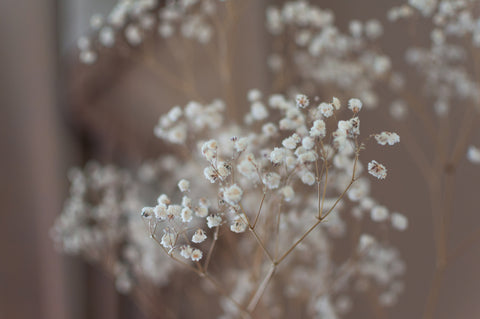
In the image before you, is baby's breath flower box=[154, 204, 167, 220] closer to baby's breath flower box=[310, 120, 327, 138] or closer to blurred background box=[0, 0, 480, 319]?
baby's breath flower box=[310, 120, 327, 138]

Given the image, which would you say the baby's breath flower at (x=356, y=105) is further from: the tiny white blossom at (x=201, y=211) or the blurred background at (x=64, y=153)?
the blurred background at (x=64, y=153)

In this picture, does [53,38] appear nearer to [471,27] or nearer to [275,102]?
[275,102]

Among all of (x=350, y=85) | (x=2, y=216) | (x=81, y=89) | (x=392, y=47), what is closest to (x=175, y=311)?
(x=2, y=216)

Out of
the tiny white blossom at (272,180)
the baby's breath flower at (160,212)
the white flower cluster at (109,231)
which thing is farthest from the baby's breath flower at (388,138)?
the white flower cluster at (109,231)

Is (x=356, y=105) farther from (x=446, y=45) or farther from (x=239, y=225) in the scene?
(x=446, y=45)

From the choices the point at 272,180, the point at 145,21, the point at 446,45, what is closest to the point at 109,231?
the point at 145,21

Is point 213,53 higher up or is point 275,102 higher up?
point 213,53

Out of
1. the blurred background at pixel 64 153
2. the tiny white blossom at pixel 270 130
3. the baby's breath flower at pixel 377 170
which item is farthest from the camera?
the blurred background at pixel 64 153
